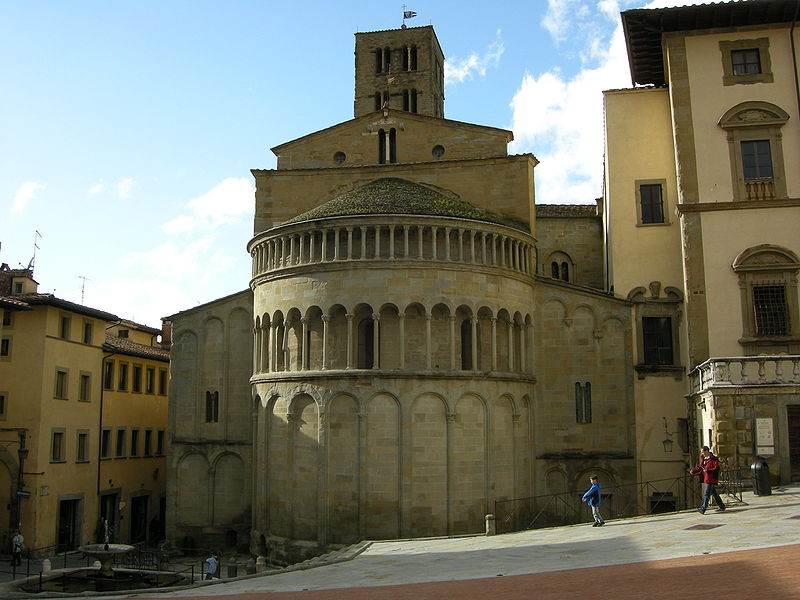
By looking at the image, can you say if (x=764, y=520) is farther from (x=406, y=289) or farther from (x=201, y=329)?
(x=201, y=329)

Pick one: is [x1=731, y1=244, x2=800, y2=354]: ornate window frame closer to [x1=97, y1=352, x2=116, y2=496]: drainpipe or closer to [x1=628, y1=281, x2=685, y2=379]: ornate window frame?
[x1=628, y1=281, x2=685, y2=379]: ornate window frame

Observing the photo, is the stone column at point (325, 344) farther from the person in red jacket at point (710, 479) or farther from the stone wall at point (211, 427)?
the person in red jacket at point (710, 479)

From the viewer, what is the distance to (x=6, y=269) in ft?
135

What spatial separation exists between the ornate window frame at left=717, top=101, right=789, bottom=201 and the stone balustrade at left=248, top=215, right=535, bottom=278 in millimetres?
8420

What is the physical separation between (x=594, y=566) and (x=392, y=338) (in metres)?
15.1

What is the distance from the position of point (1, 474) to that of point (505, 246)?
23387 millimetres

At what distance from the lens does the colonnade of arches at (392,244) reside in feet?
97.5

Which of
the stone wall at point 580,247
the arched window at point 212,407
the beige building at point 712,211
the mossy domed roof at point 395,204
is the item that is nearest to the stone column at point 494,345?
the mossy domed roof at point 395,204

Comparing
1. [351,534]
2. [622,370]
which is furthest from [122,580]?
[622,370]

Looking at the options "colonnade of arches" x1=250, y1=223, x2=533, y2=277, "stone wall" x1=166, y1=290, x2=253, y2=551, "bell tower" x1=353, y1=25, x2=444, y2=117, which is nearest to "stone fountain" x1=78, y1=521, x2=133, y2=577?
"stone wall" x1=166, y1=290, x2=253, y2=551

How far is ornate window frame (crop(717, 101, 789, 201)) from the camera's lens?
29.3m

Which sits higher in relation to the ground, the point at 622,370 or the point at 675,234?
the point at 675,234

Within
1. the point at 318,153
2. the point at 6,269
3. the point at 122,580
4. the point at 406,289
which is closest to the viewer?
the point at 122,580

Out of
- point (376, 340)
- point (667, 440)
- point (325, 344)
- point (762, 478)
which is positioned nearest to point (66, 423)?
point (325, 344)
